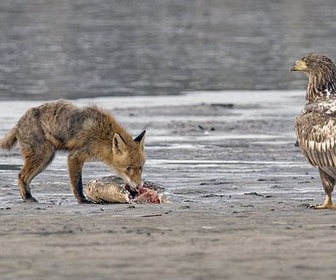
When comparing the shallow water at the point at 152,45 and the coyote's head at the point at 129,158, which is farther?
the shallow water at the point at 152,45

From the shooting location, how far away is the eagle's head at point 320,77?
43.4 ft

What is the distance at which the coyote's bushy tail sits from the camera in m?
14.6

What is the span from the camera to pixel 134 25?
4966 centimetres

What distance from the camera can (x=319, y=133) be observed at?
1237 cm

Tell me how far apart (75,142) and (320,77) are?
9.43ft

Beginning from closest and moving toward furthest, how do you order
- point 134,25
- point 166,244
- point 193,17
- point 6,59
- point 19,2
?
point 166,244
point 6,59
point 134,25
point 193,17
point 19,2

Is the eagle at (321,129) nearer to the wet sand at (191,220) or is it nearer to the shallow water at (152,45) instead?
the wet sand at (191,220)

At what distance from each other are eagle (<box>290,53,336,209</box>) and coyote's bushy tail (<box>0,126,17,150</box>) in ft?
11.2

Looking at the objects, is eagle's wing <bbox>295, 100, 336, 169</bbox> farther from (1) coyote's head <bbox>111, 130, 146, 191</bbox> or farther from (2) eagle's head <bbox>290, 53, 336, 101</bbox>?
(1) coyote's head <bbox>111, 130, 146, 191</bbox>

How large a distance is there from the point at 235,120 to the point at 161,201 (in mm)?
9758

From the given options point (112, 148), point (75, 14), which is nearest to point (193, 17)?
point (75, 14)

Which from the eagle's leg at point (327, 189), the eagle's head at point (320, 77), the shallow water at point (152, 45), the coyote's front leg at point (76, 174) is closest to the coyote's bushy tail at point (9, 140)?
the coyote's front leg at point (76, 174)

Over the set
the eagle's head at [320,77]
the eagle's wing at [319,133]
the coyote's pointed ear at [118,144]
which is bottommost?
the coyote's pointed ear at [118,144]

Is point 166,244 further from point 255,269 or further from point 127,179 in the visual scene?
point 127,179
